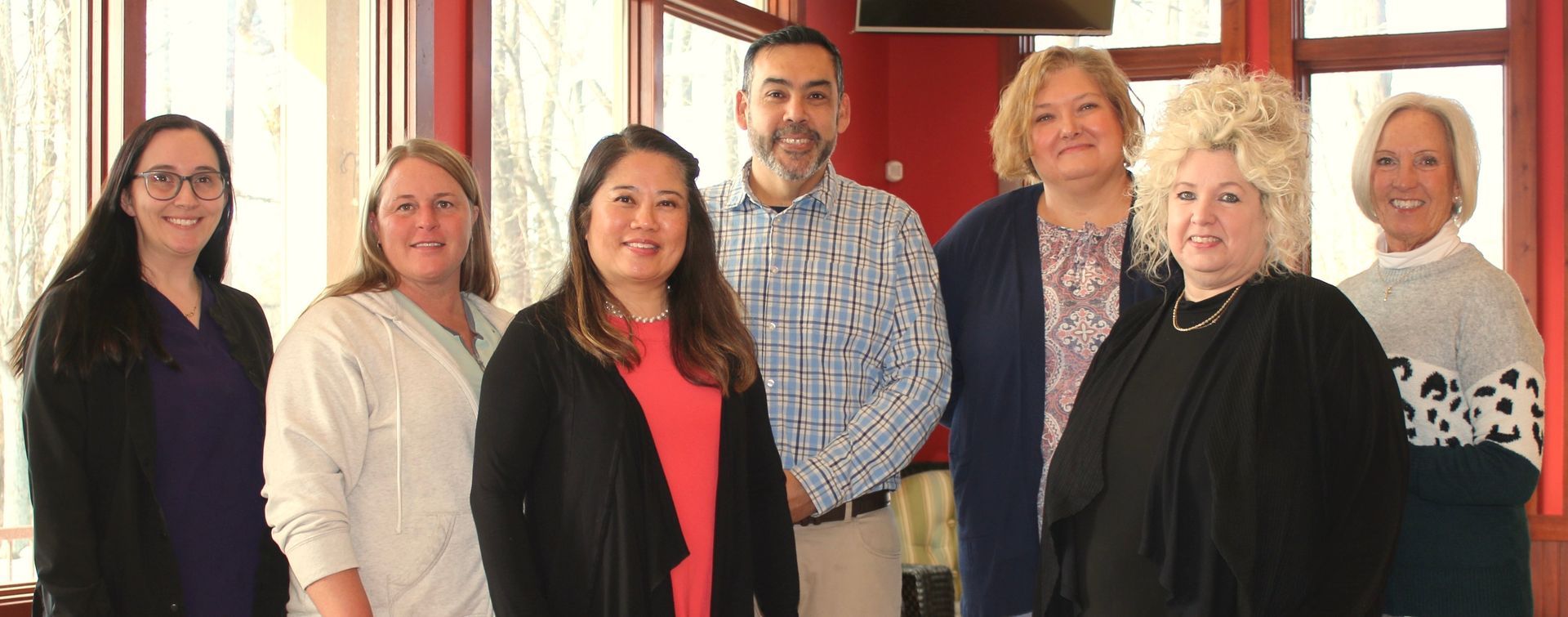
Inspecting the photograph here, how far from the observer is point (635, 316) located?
213 cm

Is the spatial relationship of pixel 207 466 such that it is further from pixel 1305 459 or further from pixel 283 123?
pixel 1305 459

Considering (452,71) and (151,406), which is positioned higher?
(452,71)

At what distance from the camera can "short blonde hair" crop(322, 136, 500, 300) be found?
2223 mm

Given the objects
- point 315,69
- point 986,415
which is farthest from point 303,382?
point 315,69

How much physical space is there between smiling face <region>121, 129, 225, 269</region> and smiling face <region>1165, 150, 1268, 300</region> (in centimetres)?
170

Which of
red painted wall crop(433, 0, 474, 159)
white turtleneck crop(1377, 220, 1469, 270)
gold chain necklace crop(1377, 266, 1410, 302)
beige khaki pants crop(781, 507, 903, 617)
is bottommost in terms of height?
beige khaki pants crop(781, 507, 903, 617)

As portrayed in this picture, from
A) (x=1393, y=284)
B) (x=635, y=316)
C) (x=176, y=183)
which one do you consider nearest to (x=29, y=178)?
(x=176, y=183)

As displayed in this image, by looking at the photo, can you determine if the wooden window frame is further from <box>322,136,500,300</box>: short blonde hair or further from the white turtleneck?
the white turtleneck

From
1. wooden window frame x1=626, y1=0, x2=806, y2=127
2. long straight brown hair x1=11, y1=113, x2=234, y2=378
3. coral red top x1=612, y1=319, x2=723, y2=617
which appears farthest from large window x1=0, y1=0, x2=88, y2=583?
wooden window frame x1=626, y1=0, x2=806, y2=127

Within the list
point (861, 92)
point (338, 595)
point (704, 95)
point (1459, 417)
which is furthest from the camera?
point (861, 92)

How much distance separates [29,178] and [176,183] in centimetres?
97

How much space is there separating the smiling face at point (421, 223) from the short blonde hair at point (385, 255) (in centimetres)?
1

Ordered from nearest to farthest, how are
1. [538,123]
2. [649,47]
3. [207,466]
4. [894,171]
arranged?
[207,466], [538,123], [649,47], [894,171]

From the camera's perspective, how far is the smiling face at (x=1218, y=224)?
79.0 inches
